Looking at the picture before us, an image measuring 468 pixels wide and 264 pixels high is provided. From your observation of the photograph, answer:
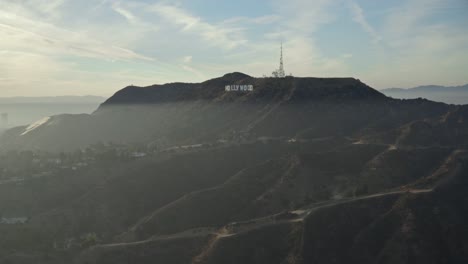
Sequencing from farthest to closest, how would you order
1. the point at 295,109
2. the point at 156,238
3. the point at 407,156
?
the point at 295,109 < the point at 407,156 < the point at 156,238

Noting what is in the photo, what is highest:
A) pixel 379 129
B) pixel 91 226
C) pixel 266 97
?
pixel 266 97

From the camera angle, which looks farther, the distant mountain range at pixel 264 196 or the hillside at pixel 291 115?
the hillside at pixel 291 115

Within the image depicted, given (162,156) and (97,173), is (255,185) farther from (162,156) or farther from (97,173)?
(97,173)

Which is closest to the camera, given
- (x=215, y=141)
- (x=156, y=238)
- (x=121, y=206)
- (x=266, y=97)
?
(x=156, y=238)

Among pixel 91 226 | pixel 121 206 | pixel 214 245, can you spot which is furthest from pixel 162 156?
pixel 214 245

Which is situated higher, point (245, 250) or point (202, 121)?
point (202, 121)

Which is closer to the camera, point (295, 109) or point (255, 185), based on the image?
point (255, 185)

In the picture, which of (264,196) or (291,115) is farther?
(291,115)

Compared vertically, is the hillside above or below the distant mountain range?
above

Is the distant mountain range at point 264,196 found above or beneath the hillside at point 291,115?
beneath

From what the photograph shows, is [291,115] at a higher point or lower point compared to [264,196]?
higher

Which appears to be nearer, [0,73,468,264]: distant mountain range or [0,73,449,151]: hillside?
[0,73,468,264]: distant mountain range
